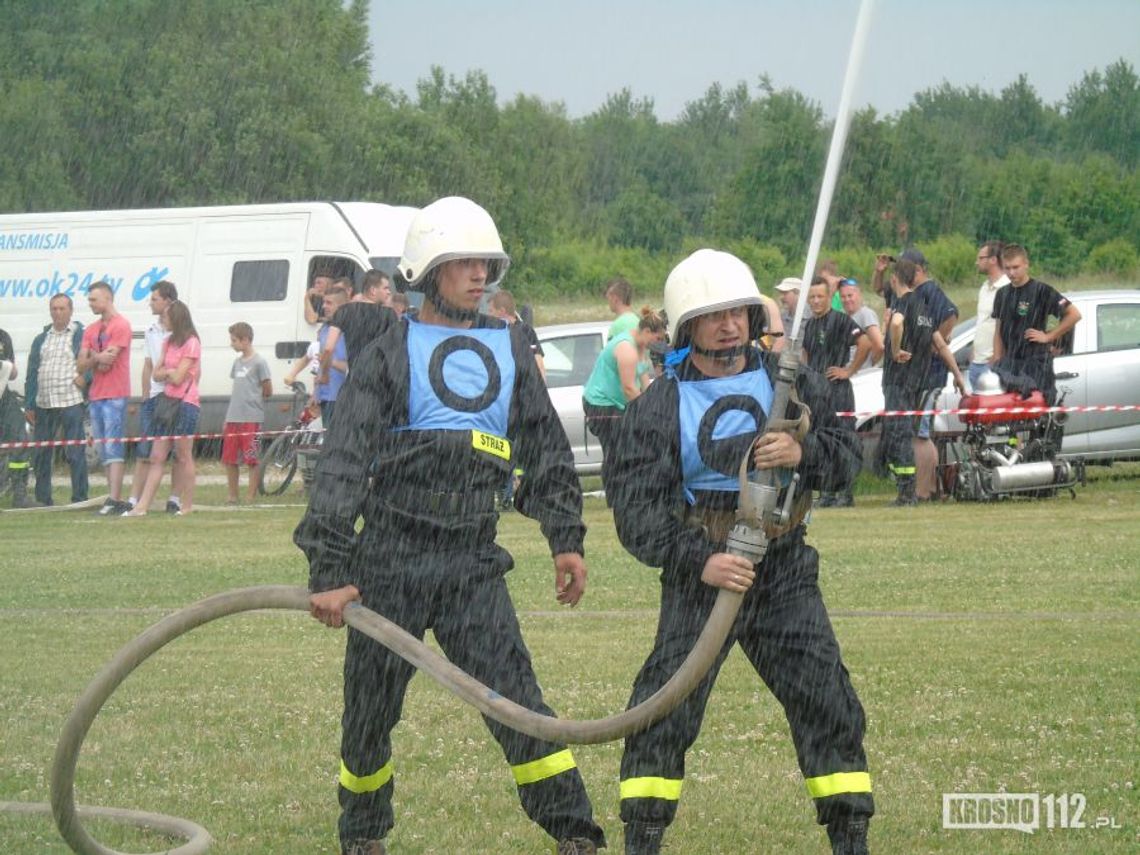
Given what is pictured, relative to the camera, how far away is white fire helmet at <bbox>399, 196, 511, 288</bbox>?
17.2ft

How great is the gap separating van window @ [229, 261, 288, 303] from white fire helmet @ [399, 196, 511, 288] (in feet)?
55.8

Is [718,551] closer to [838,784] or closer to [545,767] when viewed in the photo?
[838,784]

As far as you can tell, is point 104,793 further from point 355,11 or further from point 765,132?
point 355,11

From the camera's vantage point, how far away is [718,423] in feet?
16.2

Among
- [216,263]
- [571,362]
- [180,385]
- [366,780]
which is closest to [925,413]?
[571,362]

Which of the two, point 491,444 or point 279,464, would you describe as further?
point 279,464

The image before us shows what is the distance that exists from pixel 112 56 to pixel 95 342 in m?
42.3

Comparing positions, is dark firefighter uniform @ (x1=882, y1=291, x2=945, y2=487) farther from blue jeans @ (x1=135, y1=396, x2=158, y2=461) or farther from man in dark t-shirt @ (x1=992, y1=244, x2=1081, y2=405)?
blue jeans @ (x1=135, y1=396, x2=158, y2=461)

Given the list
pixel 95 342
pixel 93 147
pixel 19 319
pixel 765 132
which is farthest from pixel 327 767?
pixel 93 147

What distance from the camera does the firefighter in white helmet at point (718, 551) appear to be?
490cm

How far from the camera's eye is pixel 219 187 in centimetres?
5341

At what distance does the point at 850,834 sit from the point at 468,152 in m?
56.0

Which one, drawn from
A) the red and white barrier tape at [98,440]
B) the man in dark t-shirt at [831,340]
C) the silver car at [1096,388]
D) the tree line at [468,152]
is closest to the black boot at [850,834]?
the man in dark t-shirt at [831,340]

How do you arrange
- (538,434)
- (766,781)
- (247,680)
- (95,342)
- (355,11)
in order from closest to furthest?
(538,434) < (766,781) < (247,680) < (95,342) < (355,11)
